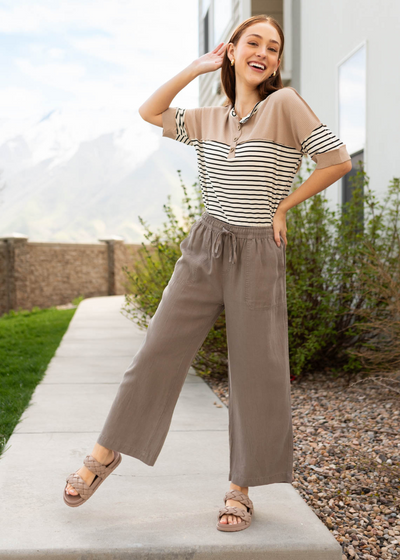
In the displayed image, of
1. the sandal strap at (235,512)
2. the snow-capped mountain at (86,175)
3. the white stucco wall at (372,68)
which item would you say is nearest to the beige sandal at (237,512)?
the sandal strap at (235,512)

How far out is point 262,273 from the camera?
202 centimetres

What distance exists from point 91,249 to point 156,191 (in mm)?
79823

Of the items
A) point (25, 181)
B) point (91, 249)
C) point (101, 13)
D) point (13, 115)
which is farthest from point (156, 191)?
point (91, 249)

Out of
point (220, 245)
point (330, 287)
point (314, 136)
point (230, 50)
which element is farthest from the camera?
point (330, 287)

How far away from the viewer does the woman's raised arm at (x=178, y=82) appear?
7.03 ft

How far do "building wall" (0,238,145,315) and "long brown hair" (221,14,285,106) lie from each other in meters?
15.6

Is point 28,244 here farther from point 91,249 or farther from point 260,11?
point 260,11

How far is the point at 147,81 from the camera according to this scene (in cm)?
12156

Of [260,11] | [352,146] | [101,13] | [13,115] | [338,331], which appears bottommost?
[338,331]

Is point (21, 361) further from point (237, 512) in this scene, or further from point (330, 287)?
point (237, 512)

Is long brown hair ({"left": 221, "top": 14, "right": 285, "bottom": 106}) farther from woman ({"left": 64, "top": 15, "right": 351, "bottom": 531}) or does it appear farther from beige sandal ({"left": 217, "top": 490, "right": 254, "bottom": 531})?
beige sandal ({"left": 217, "top": 490, "right": 254, "bottom": 531})

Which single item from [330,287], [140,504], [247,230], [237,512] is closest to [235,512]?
[237,512]

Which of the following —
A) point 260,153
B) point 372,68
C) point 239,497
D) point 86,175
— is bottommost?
point 239,497

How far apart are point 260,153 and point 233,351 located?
28.0 inches
